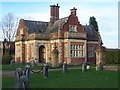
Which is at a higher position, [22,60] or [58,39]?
[58,39]

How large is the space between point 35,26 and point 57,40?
7722mm

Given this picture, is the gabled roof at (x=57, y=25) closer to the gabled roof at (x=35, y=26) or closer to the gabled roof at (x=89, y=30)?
the gabled roof at (x=35, y=26)

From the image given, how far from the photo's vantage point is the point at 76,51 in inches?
2031

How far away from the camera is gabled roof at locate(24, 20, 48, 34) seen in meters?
56.7

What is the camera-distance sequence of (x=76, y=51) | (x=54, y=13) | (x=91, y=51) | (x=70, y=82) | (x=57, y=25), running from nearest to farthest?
1. (x=70, y=82)
2. (x=76, y=51)
3. (x=91, y=51)
4. (x=57, y=25)
5. (x=54, y=13)

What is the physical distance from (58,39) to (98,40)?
960 centimetres

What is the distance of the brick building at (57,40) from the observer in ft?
168

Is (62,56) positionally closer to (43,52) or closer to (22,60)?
(43,52)

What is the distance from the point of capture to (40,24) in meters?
58.6

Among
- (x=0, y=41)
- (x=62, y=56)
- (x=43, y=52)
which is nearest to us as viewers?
(x=62, y=56)

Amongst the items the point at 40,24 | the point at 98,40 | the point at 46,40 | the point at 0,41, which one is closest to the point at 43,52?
the point at 46,40

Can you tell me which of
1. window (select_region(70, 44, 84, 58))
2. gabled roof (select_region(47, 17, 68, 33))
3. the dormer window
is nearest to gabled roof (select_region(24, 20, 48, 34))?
gabled roof (select_region(47, 17, 68, 33))

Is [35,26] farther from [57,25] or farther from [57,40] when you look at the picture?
[57,40]

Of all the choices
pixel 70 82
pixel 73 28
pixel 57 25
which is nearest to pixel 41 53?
pixel 57 25
